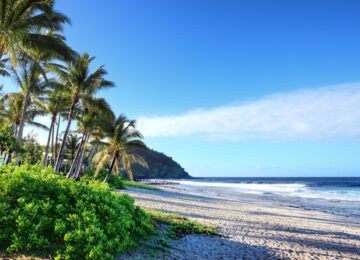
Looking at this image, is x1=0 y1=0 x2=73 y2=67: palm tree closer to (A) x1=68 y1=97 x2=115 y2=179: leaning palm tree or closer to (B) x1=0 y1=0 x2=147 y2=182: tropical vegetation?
(B) x1=0 y1=0 x2=147 y2=182: tropical vegetation

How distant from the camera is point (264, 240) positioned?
925 cm

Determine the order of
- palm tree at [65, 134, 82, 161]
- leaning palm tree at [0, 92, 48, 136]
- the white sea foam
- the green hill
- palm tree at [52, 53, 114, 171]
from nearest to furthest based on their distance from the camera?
palm tree at [52, 53, 114, 171] < leaning palm tree at [0, 92, 48, 136] < palm tree at [65, 134, 82, 161] < the white sea foam < the green hill

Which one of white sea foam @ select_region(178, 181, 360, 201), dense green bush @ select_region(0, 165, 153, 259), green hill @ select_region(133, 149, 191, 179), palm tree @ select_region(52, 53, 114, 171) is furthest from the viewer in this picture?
green hill @ select_region(133, 149, 191, 179)

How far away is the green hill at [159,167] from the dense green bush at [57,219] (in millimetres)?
121819

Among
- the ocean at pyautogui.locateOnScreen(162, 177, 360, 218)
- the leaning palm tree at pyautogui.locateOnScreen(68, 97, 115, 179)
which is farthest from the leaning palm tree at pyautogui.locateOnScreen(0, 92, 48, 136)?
the ocean at pyautogui.locateOnScreen(162, 177, 360, 218)

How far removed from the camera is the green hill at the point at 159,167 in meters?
133

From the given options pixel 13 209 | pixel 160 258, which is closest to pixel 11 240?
pixel 13 209

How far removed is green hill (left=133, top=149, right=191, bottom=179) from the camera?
133m

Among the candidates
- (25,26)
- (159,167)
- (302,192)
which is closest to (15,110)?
(25,26)

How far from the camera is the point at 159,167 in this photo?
14312 cm

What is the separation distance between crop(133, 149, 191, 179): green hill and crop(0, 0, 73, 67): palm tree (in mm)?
113845

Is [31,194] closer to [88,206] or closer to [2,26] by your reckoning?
[88,206]

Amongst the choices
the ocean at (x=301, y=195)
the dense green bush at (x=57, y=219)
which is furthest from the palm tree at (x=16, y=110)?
the dense green bush at (x=57, y=219)

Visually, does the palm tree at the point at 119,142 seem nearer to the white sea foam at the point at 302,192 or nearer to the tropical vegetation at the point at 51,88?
the tropical vegetation at the point at 51,88
